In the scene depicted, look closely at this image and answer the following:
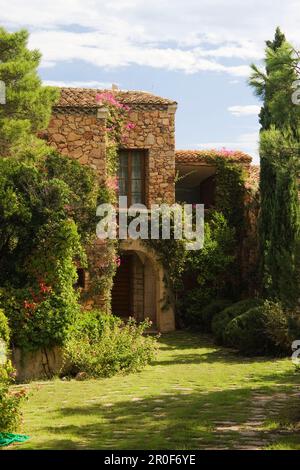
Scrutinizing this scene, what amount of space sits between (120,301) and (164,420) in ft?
41.8

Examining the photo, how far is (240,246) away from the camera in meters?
21.3

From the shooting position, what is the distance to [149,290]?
2109cm

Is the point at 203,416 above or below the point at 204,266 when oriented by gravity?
below

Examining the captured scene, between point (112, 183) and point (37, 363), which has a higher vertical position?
point (112, 183)

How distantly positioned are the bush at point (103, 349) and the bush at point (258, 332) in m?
2.10

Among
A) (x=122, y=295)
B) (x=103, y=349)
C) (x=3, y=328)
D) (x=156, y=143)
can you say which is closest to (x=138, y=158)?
(x=156, y=143)

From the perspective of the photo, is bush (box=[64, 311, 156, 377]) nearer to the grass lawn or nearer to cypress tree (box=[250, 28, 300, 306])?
the grass lawn

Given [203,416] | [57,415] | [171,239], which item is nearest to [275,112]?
[203,416]

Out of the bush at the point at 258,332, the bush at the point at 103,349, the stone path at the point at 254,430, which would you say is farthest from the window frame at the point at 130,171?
the stone path at the point at 254,430

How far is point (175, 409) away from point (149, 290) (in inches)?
458

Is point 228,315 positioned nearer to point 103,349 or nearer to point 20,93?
point 103,349

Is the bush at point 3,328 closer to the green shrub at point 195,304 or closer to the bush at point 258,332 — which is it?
the bush at point 258,332

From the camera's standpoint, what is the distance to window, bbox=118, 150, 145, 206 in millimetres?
20359
